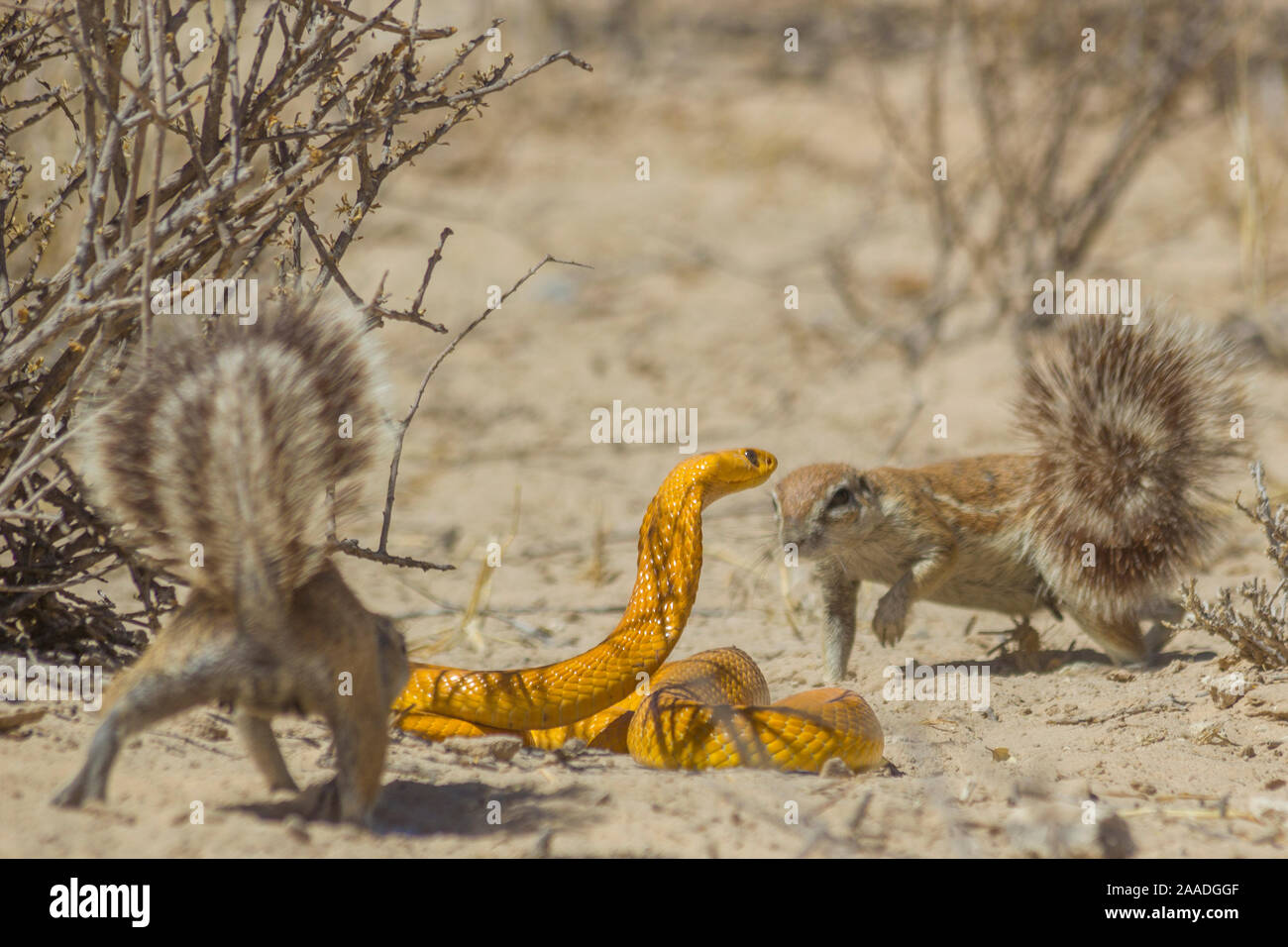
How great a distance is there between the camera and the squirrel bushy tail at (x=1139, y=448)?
4.95 meters

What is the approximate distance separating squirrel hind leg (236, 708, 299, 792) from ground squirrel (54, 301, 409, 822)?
0.14 metres

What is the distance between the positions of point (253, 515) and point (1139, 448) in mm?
3663

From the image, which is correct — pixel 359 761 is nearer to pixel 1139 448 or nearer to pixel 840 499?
pixel 840 499

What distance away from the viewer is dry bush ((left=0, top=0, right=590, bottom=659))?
A: 355 centimetres

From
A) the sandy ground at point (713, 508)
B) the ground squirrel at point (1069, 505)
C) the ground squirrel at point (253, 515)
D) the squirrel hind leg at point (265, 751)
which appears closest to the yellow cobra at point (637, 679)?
the sandy ground at point (713, 508)

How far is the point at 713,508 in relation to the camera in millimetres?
7891

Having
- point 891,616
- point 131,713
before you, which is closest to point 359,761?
point 131,713

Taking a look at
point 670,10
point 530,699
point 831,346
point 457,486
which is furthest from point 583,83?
point 530,699

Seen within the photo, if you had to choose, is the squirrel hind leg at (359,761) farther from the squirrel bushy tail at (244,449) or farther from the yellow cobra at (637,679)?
the yellow cobra at (637,679)

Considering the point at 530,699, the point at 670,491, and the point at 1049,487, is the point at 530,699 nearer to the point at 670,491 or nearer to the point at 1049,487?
the point at 670,491

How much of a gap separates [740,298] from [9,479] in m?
8.12

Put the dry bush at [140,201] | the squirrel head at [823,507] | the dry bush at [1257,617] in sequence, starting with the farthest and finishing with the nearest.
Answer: the squirrel head at [823,507]
the dry bush at [1257,617]
the dry bush at [140,201]

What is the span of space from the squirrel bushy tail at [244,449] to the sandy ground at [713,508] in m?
0.63

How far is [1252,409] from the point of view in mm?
5000
